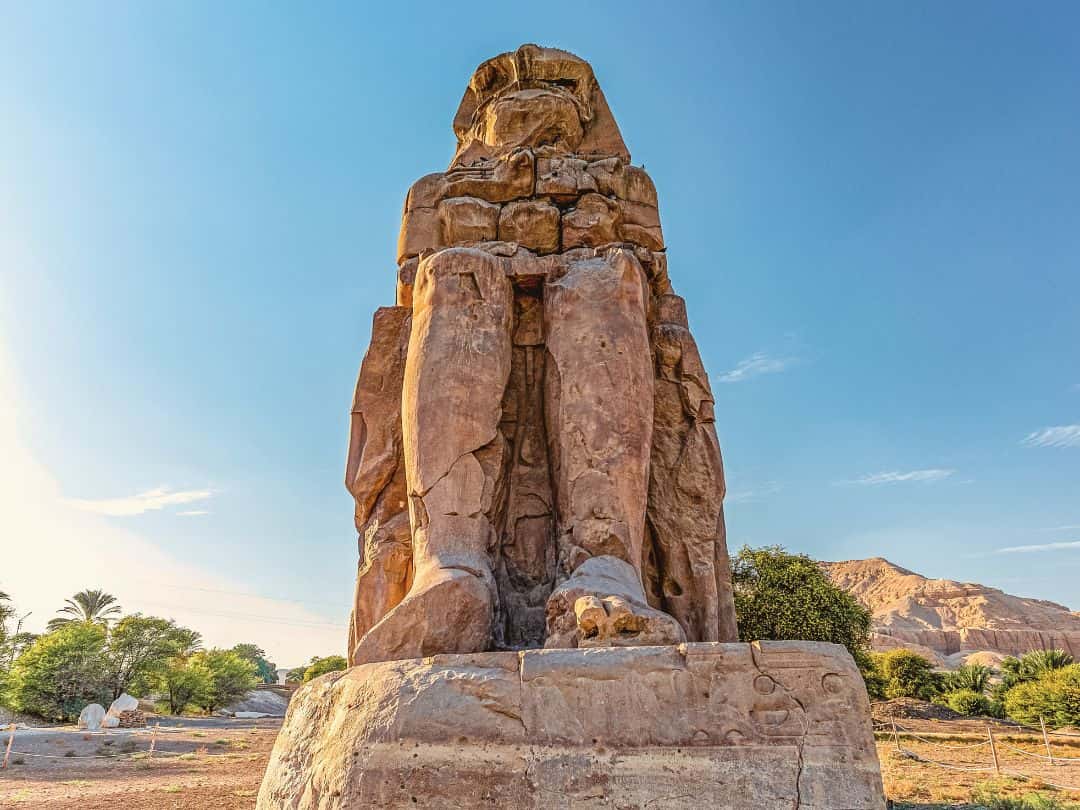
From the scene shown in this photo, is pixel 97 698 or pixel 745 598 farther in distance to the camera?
pixel 97 698

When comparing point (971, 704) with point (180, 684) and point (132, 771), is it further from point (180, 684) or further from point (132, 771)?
point (180, 684)

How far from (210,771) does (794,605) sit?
1396cm

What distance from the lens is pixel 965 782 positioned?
9688 millimetres

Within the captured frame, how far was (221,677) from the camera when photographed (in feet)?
126

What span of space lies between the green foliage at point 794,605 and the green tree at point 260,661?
194 ft

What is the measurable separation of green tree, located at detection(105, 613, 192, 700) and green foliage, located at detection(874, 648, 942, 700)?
108 feet

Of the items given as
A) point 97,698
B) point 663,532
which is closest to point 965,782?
point 663,532

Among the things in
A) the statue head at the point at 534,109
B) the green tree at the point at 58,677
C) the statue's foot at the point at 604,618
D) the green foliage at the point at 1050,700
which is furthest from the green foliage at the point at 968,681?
the green tree at the point at 58,677

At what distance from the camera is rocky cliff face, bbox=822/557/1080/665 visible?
183 feet

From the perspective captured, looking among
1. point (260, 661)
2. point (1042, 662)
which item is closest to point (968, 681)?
point (1042, 662)

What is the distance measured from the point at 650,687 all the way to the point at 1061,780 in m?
11.7

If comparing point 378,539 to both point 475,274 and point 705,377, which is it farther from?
point 705,377

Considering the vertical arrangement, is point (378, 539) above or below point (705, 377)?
below

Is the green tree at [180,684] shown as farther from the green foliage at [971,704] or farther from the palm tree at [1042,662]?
the palm tree at [1042,662]
